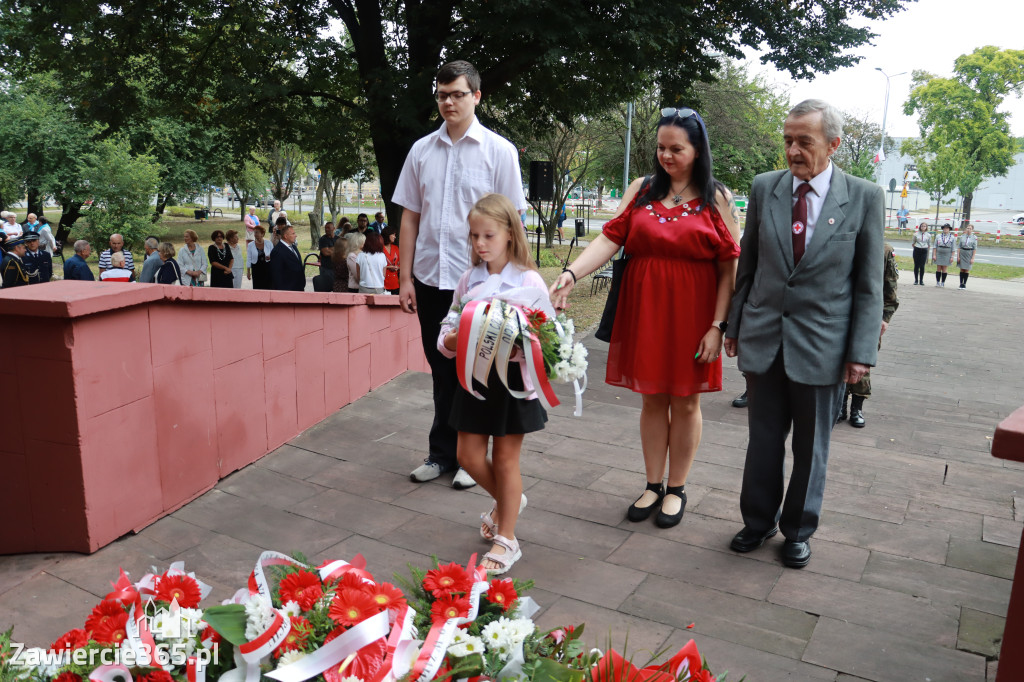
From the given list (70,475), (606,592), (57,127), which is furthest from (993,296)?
(57,127)

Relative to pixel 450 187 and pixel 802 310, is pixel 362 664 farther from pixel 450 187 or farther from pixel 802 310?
pixel 450 187

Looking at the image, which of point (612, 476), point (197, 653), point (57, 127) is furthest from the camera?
point (57, 127)

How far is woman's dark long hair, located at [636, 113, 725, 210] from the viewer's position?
3.41m

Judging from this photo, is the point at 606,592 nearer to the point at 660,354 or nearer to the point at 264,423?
the point at 660,354

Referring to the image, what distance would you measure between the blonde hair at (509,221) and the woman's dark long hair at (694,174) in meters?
0.66

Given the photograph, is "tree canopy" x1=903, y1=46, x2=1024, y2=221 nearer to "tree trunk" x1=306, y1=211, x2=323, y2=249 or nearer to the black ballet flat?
"tree trunk" x1=306, y1=211, x2=323, y2=249

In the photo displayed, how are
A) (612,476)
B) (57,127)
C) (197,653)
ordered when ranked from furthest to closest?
(57,127) → (612,476) → (197,653)

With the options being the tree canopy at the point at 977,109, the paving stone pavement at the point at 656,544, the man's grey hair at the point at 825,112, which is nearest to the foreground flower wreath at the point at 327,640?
the paving stone pavement at the point at 656,544

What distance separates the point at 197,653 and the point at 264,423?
299 centimetres

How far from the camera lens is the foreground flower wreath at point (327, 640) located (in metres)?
1.66

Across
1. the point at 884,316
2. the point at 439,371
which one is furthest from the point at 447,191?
the point at 884,316

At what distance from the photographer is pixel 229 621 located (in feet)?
5.81

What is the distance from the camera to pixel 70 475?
3316 mm

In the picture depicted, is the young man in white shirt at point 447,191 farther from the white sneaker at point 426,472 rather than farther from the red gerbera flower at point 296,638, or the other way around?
the red gerbera flower at point 296,638
